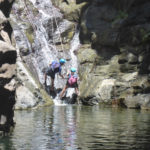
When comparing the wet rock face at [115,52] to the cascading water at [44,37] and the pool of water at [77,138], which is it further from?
the pool of water at [77,138]

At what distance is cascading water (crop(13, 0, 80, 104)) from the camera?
27516mm

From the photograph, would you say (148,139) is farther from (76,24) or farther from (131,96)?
(76,24)

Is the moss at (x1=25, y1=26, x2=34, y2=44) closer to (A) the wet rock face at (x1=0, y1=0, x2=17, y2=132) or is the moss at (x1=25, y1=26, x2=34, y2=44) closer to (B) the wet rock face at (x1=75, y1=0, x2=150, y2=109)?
(B) the wet rock face at (x1=75, y1=0, x2=150, y2=109)

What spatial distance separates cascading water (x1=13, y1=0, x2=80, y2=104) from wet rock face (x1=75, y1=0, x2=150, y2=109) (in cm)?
138

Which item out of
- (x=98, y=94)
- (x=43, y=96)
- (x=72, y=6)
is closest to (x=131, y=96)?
(x=98, y=94)

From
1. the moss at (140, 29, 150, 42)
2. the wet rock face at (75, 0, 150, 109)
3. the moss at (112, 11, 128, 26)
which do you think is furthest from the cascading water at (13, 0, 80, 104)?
the moss at (140, 29, 150, 42)

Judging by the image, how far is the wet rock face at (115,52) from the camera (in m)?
23.4

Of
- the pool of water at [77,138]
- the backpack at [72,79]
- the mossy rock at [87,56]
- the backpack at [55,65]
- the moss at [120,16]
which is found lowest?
the pool of water at [77,138]

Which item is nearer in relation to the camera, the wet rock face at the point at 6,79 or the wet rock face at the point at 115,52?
the wet rock face at the point at 6,79

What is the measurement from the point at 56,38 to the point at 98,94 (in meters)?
9.44

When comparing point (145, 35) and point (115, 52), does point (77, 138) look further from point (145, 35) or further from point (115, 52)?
point (115, 52)

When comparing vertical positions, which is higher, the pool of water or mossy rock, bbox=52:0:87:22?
mossy rock, bbox=52:0:87:22

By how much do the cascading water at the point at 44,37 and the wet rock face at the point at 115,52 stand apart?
4.53 ft

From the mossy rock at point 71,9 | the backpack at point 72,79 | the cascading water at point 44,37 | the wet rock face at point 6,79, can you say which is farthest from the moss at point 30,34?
the wet rock face at point 6,79
